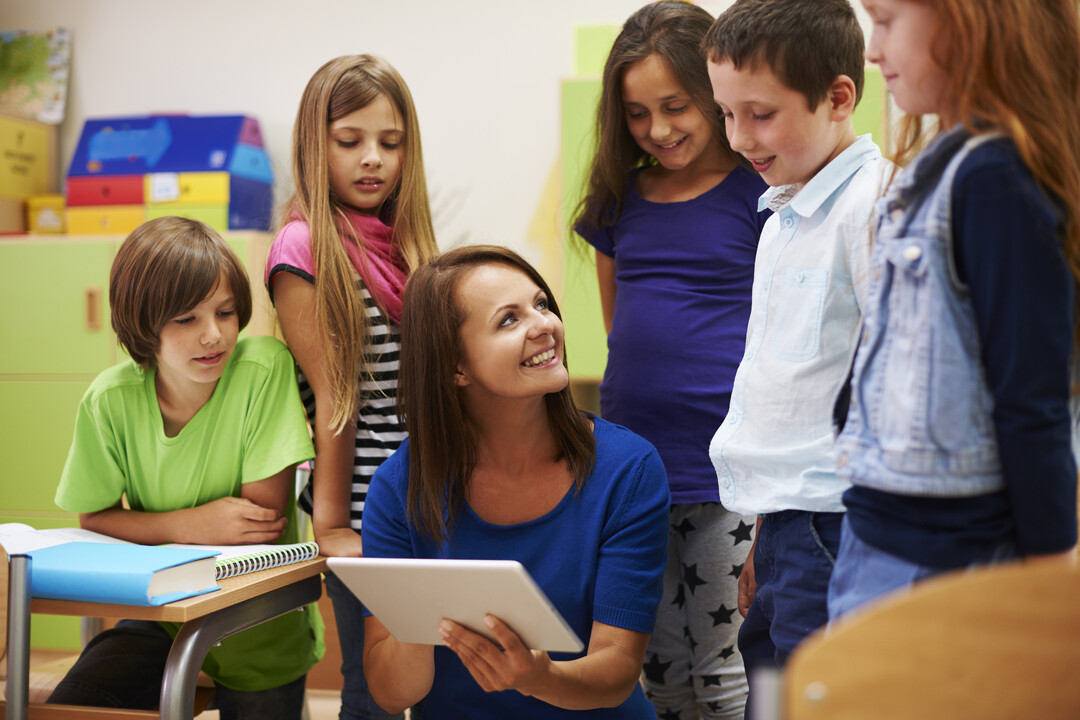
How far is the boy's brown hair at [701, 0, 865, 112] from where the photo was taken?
1.13 m

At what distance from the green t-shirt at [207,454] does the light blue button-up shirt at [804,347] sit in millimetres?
777

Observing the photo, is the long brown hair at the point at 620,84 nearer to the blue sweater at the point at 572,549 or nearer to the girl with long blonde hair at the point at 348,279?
the girl with long blonde hair at the point at 348,279

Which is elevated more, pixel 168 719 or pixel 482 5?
pixel 482 5

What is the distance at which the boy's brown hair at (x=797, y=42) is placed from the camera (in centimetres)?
113

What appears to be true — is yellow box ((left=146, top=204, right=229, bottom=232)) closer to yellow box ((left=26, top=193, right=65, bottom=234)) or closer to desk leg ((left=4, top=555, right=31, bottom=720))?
yellow box ((left=26, top=193, right=65, bottom=234))

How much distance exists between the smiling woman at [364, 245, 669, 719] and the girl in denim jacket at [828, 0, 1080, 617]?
0.48 metres

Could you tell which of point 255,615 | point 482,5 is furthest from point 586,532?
point 482,5

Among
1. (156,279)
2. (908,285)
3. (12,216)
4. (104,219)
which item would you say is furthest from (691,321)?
(12,216)

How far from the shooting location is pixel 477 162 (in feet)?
11.4

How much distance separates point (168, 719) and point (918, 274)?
109 centimetres

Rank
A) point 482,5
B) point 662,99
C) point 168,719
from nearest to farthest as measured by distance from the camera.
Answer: point 168,719 < point 662,99 < point 482,5

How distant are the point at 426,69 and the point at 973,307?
118 inches

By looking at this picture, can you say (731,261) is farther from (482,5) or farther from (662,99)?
(482,5)

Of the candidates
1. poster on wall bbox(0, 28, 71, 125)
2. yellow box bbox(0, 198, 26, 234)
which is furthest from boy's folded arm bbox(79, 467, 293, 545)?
poster on wall bbox(0, 28, 71, 125)
